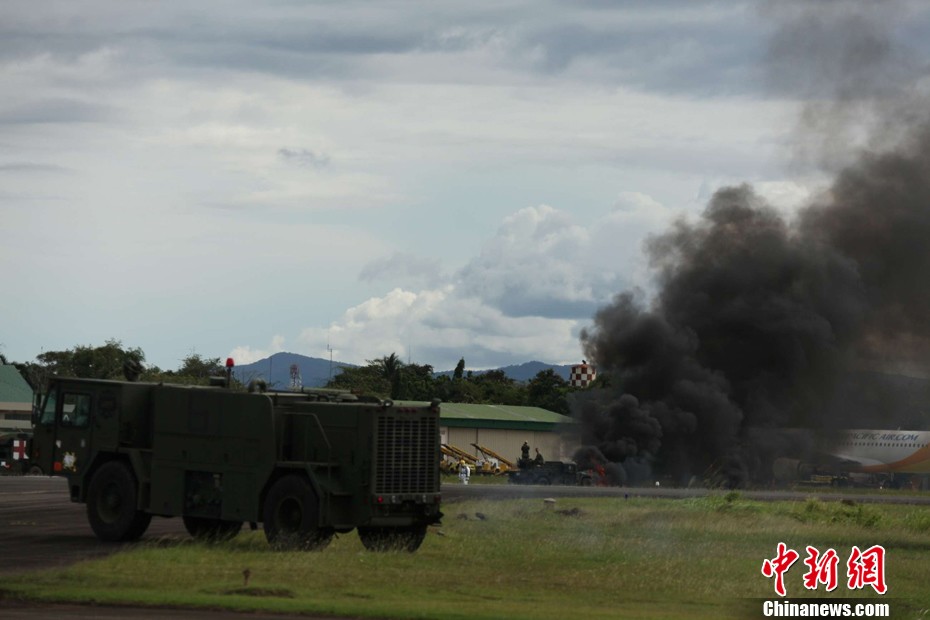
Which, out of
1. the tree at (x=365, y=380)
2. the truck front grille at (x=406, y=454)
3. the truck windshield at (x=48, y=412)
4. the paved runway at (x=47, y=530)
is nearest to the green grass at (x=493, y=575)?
the paved runway at (x=47, y=530)

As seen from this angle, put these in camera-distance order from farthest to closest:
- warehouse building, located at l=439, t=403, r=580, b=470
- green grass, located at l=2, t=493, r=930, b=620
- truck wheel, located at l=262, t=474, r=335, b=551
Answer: warehouse building, located at l=439, t=403, r=580, b=470, truck wheel, located at l=262, t=474, r=335, b=551, green grass, located at l=2, t=493, r=930, b=620

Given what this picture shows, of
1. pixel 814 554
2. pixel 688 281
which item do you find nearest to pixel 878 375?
pixel 688 281

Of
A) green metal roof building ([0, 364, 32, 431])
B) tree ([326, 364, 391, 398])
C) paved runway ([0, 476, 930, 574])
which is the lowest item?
paved runway ([0, 476, 930, 574])

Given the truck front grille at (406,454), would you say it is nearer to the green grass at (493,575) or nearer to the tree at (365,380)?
the green grass at (493,575)

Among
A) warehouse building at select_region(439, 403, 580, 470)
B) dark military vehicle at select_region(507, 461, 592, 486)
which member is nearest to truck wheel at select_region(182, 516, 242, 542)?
dark military vehicle at select_region(507, 461, 592, 486)

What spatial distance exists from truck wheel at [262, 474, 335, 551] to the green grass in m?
0.40

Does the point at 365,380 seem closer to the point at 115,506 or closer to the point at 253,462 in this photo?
the point at 115,506

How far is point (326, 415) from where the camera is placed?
80.8 ft

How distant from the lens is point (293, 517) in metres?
24.1

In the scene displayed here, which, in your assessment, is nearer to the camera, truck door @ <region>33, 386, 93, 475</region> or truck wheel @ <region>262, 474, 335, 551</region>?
truck wheel @ <region>262, 474, 335, 551</region>

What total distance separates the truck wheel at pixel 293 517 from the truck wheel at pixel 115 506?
10.5ft

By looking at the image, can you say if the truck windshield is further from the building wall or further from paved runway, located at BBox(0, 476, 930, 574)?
the building wall

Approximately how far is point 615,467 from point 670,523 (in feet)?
131

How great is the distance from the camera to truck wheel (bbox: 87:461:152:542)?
84.2 feet
